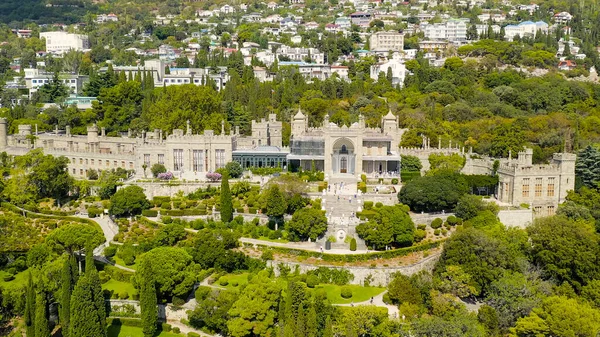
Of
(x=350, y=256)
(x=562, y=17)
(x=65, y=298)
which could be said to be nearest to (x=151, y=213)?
(x=65, y=298)

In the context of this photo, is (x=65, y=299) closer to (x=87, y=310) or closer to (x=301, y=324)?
(x=87, y=310)

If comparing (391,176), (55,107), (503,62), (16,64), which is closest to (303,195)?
(391,176)

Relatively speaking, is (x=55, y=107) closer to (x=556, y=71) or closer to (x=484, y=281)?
(x=484, y=281)

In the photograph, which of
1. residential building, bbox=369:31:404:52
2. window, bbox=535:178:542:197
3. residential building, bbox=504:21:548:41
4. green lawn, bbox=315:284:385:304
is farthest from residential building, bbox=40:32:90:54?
green lawn, bbox=315:284:385:304

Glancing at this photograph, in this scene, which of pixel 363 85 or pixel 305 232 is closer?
pixel 305 232

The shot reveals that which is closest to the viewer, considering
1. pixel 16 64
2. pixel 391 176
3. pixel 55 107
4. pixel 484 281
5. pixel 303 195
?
pixel 484 281

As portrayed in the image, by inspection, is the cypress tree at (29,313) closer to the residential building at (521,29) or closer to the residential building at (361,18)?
the residential building at (521,29)
